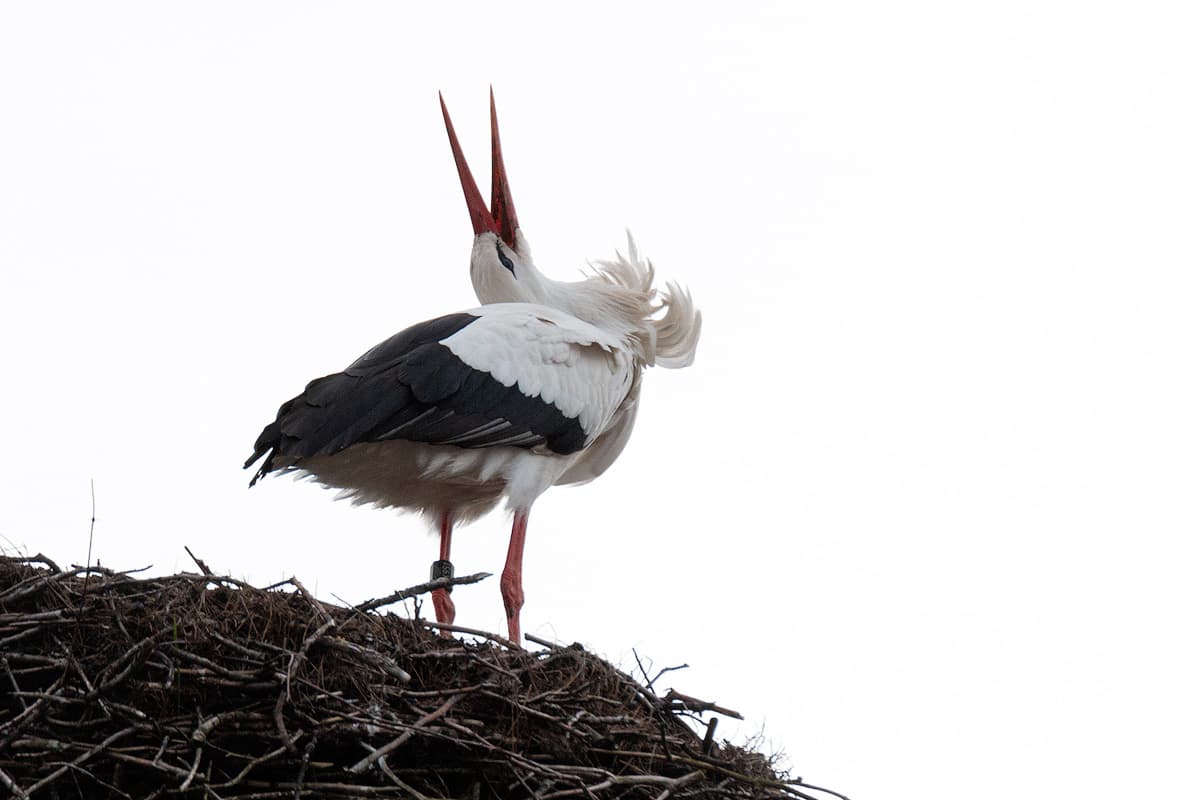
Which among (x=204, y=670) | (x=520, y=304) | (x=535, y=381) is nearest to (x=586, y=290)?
(x=520, y=304)

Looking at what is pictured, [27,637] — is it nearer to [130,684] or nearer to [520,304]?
[130,684]

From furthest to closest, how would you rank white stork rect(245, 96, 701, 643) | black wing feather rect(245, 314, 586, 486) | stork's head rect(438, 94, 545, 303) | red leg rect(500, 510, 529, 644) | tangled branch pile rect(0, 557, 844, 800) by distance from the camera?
stork's head rect(438, 94, 545, 303) < red leg rect(500, 510, 529, 644) < white stork rect(245, 96, 701, 643) < black wing feather rect(245, 314, 586, 486) < tangled branch pile rect(0, 557, 844, 800)

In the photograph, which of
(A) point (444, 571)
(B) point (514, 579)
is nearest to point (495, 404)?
(B) point (514, 579)

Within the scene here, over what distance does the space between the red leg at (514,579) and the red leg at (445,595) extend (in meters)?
0.22

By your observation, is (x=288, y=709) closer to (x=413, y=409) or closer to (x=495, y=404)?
(x=413, y=409)

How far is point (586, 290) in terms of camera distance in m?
7.07

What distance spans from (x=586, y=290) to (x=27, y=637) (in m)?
3.15

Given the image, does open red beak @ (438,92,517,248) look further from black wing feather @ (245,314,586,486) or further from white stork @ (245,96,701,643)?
black wing feather @ (245,314,586,486)

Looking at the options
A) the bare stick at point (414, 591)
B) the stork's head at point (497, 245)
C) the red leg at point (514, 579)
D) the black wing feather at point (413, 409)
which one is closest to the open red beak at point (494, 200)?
the stork's head at point (497, 245)

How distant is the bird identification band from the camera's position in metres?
6.48

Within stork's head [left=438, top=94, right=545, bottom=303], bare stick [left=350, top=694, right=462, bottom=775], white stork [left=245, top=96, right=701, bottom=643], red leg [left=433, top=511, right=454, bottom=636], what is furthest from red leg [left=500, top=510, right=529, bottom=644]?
bare stick [left=350, top=694, right=462, bottom=775]

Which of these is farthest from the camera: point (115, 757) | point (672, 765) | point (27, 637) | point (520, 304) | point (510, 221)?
point (510, 221)

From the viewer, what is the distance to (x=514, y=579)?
6312mm

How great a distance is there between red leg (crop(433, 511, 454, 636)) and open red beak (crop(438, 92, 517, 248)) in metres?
1.33
